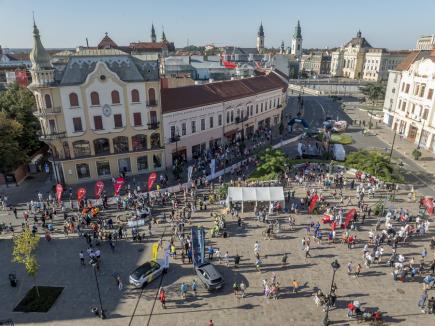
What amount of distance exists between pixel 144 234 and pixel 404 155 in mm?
41305

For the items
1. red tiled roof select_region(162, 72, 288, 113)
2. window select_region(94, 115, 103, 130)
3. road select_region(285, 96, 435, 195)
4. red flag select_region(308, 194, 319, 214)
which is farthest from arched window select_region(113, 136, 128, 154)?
road select_region(285, 96, 435, 195)

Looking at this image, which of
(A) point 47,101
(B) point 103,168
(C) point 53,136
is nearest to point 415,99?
(B) point 103,168

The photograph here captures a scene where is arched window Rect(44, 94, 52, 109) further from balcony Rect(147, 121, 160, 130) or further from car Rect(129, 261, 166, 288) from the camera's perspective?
car Rect(129, 261, 166, 288)

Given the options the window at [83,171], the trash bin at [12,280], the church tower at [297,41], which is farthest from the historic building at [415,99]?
the church tower at [297,41]

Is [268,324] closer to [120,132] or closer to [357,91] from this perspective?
[120,132]

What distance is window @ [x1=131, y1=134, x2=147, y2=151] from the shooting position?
4178cm

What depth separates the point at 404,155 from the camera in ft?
163

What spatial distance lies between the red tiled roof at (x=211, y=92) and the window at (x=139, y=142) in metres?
4.40

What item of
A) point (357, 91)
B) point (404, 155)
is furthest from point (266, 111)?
point (357, 91)

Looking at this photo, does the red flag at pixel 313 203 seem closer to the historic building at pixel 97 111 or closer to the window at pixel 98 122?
the historic building at pixel 97 111

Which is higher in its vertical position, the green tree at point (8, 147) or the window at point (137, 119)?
the window at point (137, 119)

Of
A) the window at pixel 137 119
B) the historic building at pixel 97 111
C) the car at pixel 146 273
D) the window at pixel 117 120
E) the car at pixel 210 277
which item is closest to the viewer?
the car at pixel 210 277

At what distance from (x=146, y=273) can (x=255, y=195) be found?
13.8 m

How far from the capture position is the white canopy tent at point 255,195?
105ft
